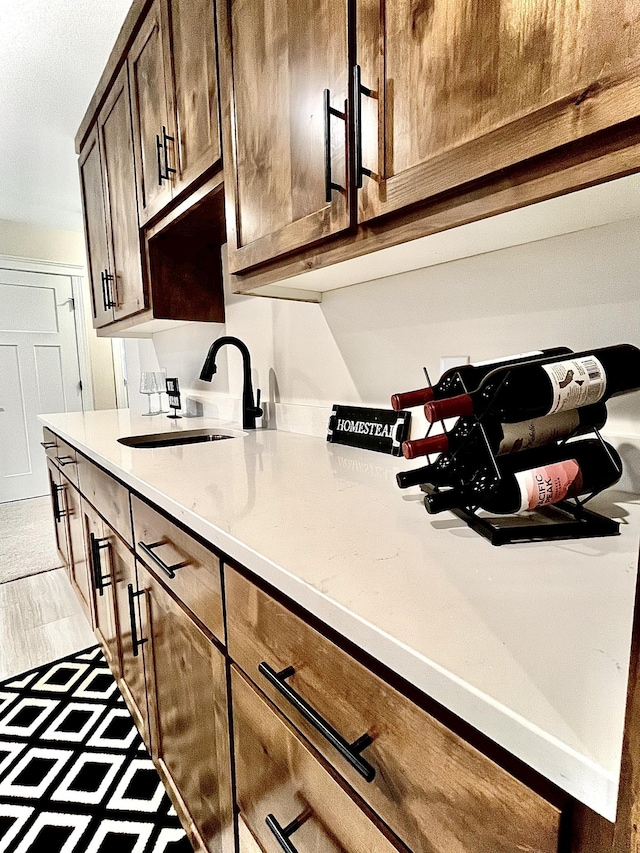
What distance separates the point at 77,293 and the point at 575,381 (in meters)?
4.68

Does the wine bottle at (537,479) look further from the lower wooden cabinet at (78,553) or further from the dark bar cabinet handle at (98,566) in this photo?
the lower wooden cabinet at (78,553)

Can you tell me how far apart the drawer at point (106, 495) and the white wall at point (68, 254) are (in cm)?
282

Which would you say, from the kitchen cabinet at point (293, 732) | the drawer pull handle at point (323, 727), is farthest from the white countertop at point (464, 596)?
the drawer pull handle at point (323, 727)

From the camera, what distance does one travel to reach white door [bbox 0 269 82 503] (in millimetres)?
3963

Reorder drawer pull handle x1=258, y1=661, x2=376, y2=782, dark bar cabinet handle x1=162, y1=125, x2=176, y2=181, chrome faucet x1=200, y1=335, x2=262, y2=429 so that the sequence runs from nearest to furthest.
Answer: drawer pull handle x1=258, y1=661, x2=376, y2=782 → dark bar cabinet handle x1=162, y1=125, x2=176, y2=181 → chrome faucet x1=200, y1=335, x2=262, y2=429

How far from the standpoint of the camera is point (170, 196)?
4.72 ft

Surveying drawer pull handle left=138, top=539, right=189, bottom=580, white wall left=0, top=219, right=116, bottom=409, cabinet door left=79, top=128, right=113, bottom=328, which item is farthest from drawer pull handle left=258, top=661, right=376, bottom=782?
white wall left=0, top=219, right=116, bottom=409

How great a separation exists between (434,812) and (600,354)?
612 mm

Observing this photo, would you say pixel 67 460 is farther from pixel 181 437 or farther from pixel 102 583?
pixel 102 583

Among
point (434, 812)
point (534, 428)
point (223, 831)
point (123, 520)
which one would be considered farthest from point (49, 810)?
point (534, 428)

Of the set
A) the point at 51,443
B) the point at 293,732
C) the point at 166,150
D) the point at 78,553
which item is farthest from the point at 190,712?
the point at 51,443

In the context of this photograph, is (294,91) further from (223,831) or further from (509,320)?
(223,831)

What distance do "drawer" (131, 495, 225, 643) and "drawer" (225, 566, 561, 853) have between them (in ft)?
0.49

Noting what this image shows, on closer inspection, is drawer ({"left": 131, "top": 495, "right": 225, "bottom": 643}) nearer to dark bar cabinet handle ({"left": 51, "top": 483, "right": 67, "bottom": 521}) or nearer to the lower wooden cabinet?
the lower wooden cabinet
